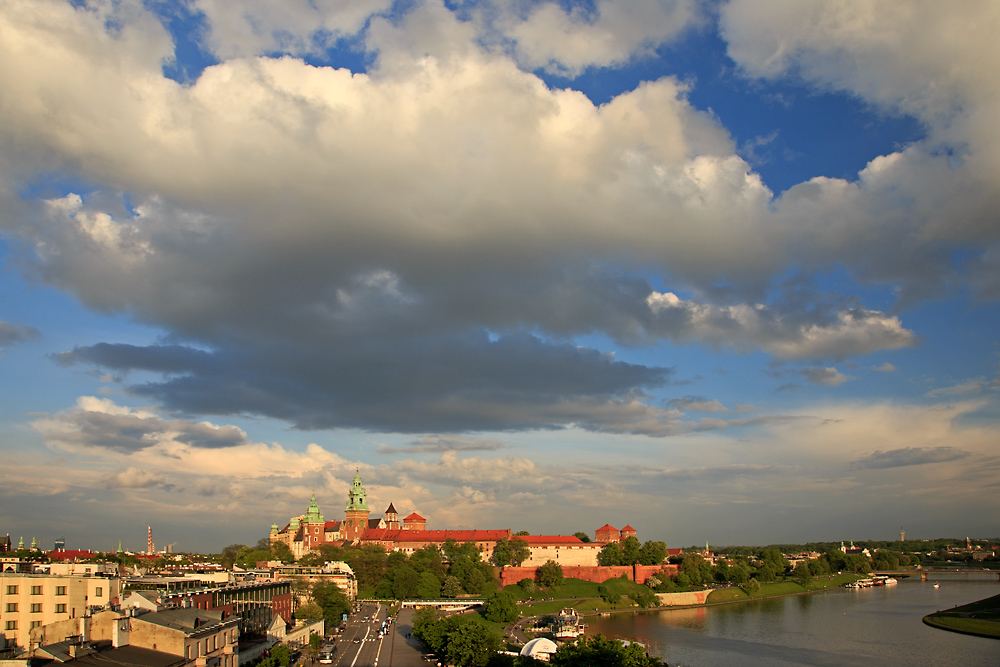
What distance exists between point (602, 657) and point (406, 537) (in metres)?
116

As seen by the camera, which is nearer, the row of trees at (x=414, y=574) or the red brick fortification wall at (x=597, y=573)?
the row of trees at (x=414, y=574)

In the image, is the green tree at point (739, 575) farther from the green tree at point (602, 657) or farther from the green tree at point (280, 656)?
the green tree at point (280, 656)

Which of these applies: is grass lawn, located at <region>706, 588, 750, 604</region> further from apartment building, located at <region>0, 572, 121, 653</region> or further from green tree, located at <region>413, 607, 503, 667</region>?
apartment building, located at <region>0, 572, 121, 653</region>

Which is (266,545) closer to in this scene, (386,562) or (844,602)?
(386,562)

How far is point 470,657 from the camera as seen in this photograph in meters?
46.7

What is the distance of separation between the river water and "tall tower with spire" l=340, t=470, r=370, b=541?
73.8m

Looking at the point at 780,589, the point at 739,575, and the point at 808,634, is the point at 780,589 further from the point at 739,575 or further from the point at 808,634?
the point at 808,634

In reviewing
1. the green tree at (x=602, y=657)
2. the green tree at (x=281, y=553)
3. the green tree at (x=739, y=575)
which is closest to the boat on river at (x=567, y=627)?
the green tree at (x=602, y=657)

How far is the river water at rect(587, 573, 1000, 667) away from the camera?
56.4 metres

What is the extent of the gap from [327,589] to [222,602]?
2653 cm

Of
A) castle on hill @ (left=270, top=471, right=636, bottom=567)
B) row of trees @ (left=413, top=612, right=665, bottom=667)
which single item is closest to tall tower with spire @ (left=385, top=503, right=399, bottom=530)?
castle on hill @ (left=270, top=471, right=636, bottom=567)

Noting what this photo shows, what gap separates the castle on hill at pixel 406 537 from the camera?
446 ft

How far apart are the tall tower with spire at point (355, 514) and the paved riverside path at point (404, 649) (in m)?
77.2

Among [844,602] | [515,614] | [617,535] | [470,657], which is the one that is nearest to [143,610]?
[470,657]
